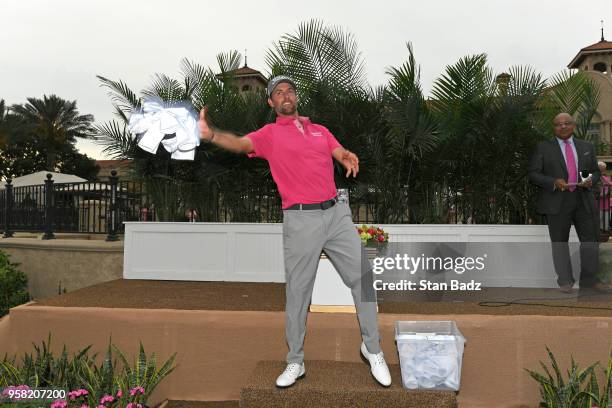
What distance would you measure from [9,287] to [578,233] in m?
7.44

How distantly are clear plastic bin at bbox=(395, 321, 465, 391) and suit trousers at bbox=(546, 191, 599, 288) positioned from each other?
2.46 m

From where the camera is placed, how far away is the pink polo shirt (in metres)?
3.25

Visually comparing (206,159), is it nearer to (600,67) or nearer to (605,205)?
(605,205)

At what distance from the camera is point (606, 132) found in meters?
27.3

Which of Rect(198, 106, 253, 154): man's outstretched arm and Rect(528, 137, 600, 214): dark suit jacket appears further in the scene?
Rect(528, 137, 600, 214): dark suit jacket

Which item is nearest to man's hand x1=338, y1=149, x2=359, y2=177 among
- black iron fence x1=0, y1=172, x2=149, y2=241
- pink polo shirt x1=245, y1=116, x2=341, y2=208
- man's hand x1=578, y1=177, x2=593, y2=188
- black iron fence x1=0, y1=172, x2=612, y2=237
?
pink polo shirt x1=245, y1=116, x2=341, y2=208

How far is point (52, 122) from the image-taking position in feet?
115

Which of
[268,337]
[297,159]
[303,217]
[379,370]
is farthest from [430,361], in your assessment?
[297,159]

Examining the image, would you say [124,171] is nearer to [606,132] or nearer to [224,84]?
[224,84]

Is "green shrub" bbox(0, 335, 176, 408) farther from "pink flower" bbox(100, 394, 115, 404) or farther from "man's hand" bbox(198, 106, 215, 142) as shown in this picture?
"man's hand" bbox(198, 106, 215, 142)

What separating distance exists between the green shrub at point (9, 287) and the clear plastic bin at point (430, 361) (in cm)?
622

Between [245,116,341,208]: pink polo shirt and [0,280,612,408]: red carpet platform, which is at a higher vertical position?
[245,116,341,208]: pink polo shirt

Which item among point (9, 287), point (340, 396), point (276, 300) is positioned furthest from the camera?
point (9, 287)

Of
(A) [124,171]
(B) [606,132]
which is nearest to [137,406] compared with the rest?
(A) [124,171]
